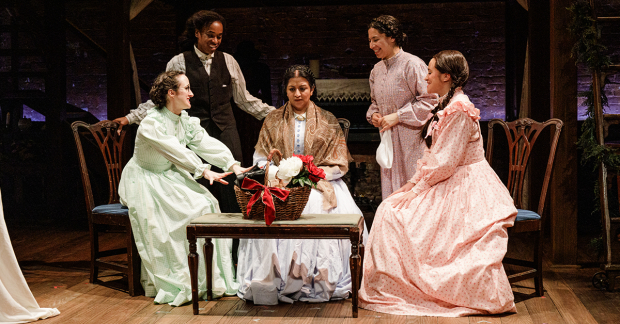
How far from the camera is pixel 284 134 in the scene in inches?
155

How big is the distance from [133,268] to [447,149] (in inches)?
79.5

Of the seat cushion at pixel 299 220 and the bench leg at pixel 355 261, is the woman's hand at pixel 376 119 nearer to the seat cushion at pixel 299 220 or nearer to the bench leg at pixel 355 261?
the seat cushion at pixel 299 220

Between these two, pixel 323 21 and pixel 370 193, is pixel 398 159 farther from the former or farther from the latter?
pixel 323 21

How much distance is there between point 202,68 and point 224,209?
3.23ft

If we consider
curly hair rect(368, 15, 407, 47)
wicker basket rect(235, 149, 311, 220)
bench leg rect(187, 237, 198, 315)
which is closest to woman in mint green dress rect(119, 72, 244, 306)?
bench leg rect(187, 237, 198, 315)

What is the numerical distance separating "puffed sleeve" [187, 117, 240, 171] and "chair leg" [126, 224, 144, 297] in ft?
2.10

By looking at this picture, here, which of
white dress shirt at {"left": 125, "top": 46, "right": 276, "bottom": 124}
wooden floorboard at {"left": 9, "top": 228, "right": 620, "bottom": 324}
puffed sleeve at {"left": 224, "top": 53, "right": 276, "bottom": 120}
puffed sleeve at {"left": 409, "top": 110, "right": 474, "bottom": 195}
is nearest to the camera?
wooden floorboard at {"left": 9, "top": 228, "right": 620, "bottom": 324}

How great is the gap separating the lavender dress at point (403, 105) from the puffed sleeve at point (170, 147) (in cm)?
121

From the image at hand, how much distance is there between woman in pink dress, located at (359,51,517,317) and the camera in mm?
3246

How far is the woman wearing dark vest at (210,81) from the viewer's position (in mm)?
4207

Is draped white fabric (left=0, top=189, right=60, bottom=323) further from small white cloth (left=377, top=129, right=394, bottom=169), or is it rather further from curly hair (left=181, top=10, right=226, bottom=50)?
small white cloth (left=377, top=129, right=394, bottom=169)

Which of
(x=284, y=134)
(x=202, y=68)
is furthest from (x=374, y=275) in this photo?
(x=202, y=68)

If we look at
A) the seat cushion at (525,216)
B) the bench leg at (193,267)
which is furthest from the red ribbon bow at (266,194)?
the seat cushion at (525,216)

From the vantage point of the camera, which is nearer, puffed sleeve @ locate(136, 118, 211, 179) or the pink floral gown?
the pink floral gown
